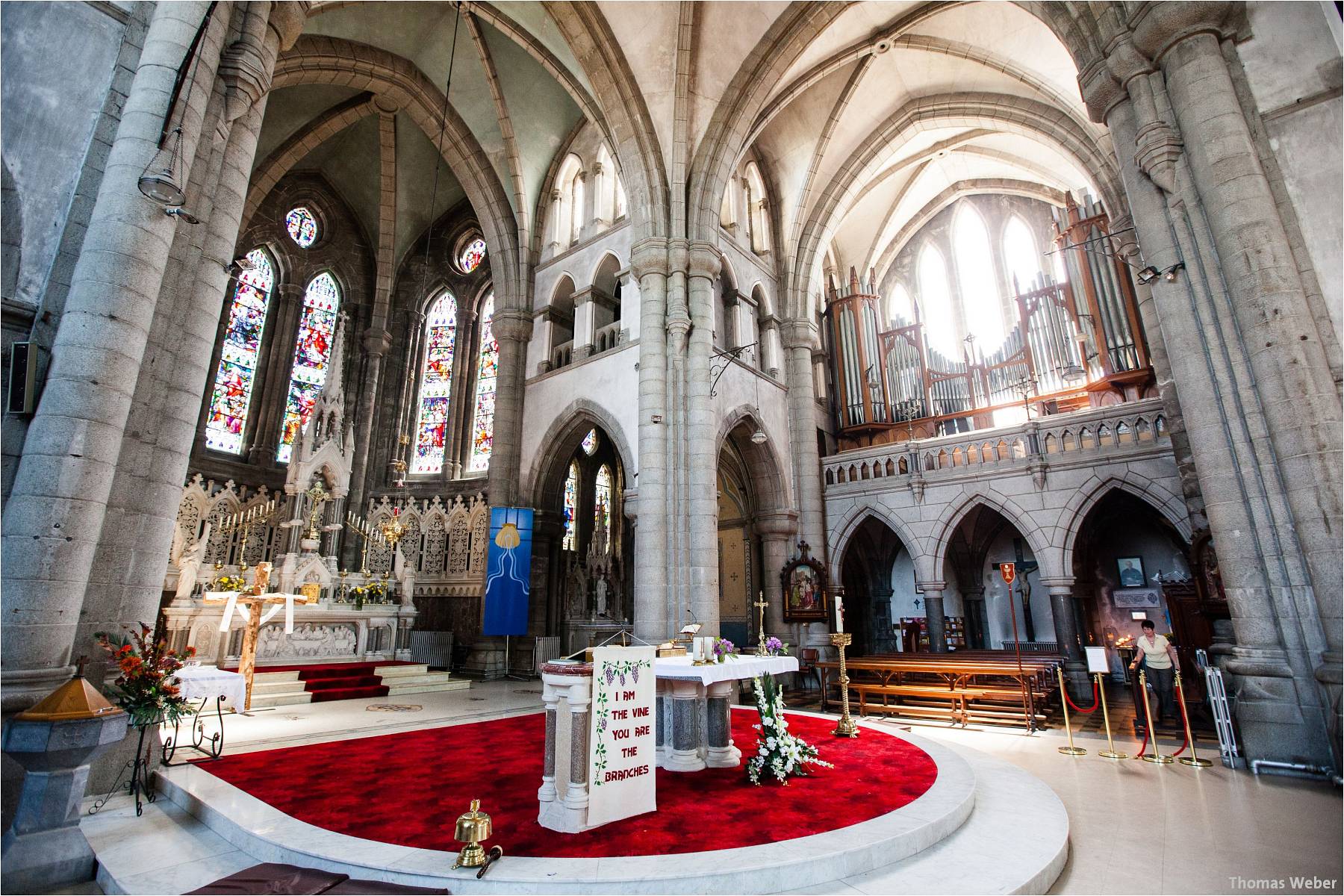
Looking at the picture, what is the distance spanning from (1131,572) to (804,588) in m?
7.47

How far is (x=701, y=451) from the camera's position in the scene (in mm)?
10492

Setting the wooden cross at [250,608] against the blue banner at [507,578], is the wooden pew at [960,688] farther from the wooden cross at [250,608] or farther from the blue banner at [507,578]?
the wooden cross at [250,608]

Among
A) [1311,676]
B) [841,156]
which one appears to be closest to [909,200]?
[841,156]

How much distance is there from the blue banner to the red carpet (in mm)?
2149

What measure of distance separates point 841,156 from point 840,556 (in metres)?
9.25

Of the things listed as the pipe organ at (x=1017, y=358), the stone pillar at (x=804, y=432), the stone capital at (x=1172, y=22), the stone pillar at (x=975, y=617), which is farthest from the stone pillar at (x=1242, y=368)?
the stone pillar at (x=975, y=617)

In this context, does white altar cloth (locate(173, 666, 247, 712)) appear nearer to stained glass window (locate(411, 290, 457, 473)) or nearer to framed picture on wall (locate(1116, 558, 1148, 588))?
stained glass window (locate(411, 290, 457, 473))

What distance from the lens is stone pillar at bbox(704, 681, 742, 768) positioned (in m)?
5.52

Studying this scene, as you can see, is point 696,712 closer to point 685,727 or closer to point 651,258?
point 685,727

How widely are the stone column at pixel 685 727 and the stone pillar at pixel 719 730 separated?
0.36 ft

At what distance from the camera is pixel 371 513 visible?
15.1m

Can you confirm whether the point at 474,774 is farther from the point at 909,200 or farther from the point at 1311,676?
the point at 909,200

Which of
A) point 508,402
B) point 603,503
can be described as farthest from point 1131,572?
point 508,402

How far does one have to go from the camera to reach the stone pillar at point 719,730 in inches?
217
